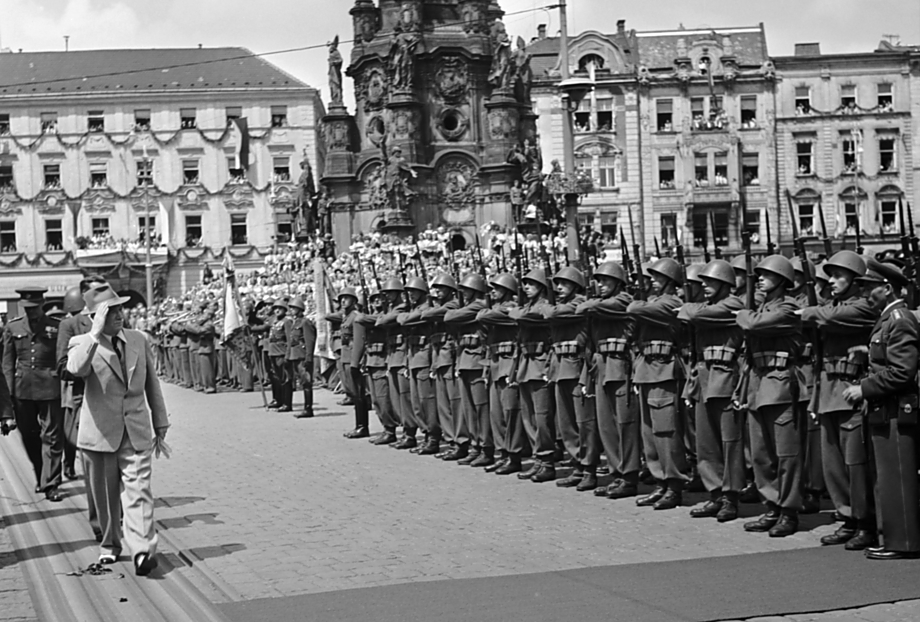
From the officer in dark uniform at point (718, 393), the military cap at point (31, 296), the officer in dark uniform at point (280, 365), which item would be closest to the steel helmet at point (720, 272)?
the officer in dark uniform at point (718, 393)

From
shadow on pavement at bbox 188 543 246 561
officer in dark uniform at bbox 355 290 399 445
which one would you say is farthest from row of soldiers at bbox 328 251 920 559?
shadow on pavement at bbox 188 543 246 561

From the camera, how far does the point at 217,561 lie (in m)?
9.30

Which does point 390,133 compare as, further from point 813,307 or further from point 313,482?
point 813,307

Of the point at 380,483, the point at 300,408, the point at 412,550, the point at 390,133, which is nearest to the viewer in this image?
the point at 412,550

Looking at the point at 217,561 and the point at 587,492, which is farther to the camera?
the point at 587,492

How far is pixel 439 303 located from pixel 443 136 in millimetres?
26515

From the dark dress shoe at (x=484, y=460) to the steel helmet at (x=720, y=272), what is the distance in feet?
14.5

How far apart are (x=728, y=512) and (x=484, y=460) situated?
4449 millimetres

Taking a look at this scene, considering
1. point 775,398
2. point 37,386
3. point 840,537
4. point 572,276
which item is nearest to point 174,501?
point 37,386

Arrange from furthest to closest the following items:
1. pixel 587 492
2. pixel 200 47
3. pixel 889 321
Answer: pixel 200 47 < pixel 587 492 < pixel 889 321

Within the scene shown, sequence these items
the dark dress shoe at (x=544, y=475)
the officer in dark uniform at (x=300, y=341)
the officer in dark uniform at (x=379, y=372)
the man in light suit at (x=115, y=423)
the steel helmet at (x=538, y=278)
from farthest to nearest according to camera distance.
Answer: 1. the officer in dark uniform at (x=300, y=341)
2. the officer in dark uniform at (x=379, y=372)
3. the steel helmet at (x=538, y=278)
4. the dark dress shoe at (x=544, y=475)
5. the man in light suit at (x=115, y=423)

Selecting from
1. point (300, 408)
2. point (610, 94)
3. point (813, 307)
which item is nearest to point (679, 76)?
point (610, 94)

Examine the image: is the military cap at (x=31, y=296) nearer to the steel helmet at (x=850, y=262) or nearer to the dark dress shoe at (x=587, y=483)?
the dark dress shoe at (x=587, y=483)

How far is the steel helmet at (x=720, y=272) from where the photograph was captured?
34.9 feet
